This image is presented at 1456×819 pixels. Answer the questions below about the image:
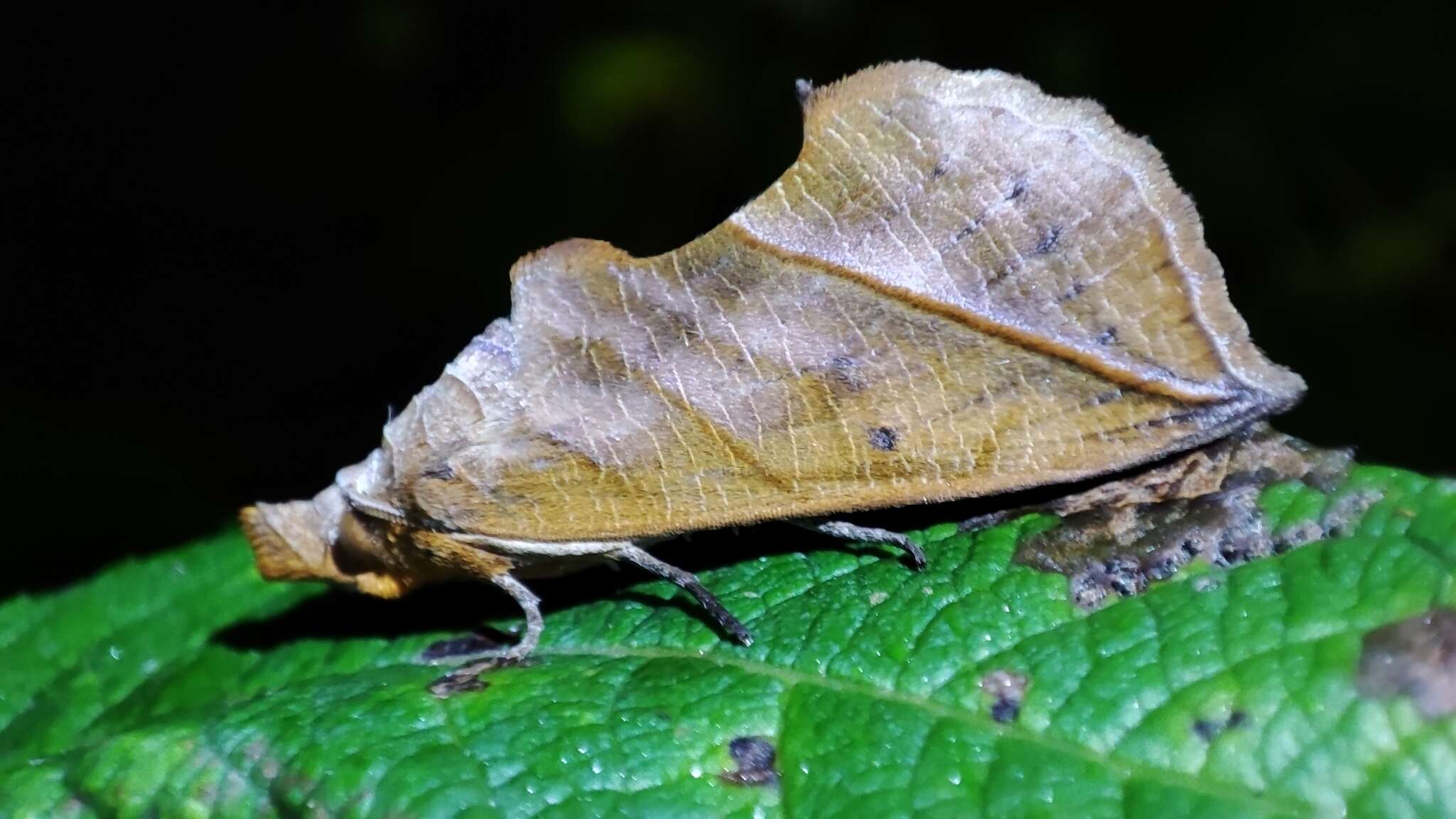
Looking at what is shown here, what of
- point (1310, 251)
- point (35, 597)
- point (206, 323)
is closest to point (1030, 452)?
point (35, 597)

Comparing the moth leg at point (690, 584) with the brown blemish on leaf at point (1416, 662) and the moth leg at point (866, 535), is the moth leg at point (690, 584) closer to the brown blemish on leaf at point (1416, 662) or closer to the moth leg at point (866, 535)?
the moth leg at point (866, 535)

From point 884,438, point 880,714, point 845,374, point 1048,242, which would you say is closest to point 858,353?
point 845,374

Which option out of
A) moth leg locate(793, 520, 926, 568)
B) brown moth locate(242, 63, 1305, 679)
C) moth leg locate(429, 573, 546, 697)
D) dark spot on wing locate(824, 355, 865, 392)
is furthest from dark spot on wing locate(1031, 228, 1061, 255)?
moth leg locate(429, 573, 546, 697)

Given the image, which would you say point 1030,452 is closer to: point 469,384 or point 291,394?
point 469,384

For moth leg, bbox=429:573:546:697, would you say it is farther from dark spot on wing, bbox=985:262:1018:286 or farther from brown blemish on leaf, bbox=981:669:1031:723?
dark spot on wing, bbox=985:262:1018:286

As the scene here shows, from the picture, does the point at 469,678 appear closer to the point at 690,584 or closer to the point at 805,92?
the point at 690,584

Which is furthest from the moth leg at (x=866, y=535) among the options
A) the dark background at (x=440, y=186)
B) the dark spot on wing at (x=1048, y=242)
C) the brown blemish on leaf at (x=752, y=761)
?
the dark background at (x=440, y=186)
